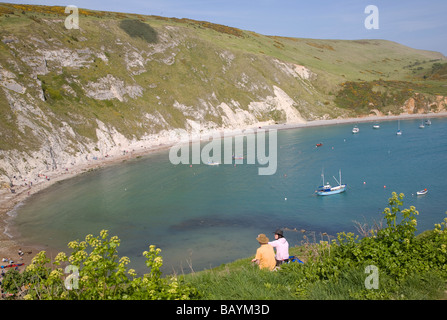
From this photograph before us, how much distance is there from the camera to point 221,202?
5284 centimetres

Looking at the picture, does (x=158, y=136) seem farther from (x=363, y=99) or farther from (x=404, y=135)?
(x=363, y=99)

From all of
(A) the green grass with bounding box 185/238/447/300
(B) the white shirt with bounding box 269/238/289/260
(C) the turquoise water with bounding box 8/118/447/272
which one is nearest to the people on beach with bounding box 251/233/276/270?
(A) the green grass with bounding box 185/238/447/300

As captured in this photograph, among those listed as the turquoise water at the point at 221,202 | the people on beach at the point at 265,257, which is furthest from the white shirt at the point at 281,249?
the turquoise water at the point at 221,202

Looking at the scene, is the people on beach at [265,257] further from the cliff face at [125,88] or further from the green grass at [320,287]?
the cliff face at [125,88]

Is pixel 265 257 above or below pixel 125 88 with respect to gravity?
below

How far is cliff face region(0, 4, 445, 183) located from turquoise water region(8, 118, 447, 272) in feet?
40.3

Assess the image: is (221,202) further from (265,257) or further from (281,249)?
(265,257)

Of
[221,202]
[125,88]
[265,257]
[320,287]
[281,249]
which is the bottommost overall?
[221,202]

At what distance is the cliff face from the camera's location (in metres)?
72.5

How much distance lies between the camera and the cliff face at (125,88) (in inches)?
2854

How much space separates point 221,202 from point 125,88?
66.5m

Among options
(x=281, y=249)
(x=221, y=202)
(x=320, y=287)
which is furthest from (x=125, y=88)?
(x=320, y=287)

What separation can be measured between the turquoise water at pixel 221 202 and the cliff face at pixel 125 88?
40.3 ft

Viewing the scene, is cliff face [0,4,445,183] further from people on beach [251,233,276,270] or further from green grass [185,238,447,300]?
green grass [185,238,447,300]
